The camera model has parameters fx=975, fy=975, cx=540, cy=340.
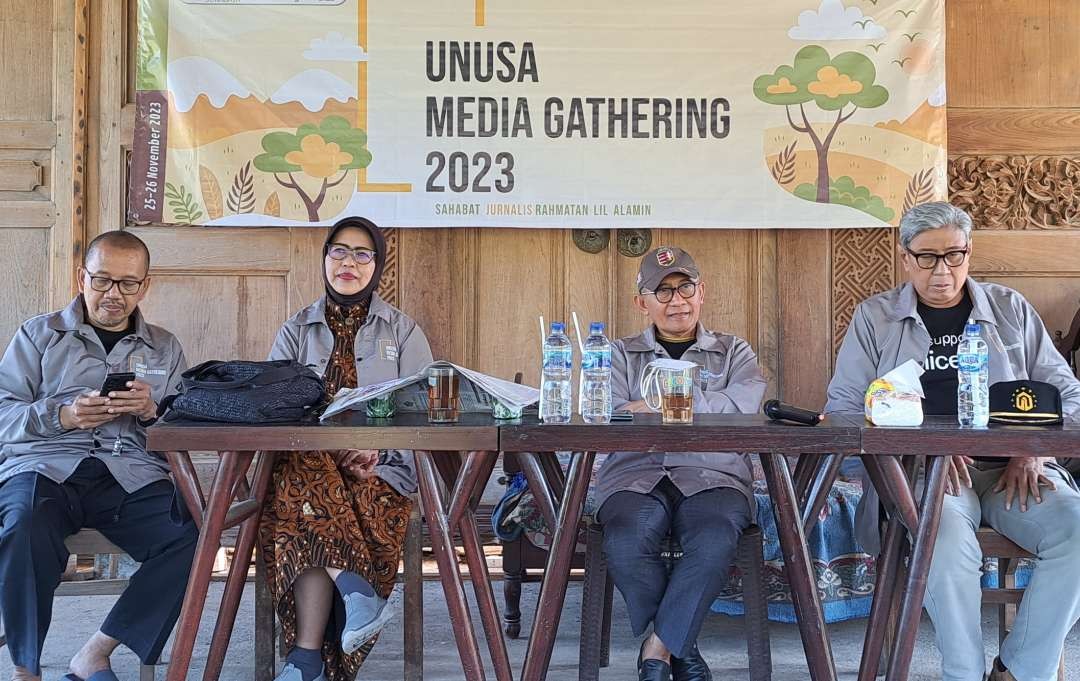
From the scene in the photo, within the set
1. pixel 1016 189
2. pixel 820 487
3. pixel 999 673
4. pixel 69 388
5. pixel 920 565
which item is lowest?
pixel 999 673

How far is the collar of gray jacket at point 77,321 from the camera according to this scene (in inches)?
109

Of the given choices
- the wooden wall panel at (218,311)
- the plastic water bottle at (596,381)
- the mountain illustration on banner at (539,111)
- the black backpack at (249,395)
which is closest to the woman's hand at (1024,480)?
the plastic water bottle at (596,381)

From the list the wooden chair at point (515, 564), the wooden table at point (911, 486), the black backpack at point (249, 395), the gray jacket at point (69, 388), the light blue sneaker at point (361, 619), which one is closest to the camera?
the wooden table at point (911, 486)

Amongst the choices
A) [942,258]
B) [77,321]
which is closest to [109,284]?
[77,321]

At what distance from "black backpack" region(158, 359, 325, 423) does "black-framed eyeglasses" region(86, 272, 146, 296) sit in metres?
0.69

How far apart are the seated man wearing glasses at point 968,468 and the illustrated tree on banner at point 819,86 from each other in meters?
1.07

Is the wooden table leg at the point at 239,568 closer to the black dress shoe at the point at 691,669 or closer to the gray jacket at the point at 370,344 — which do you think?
the gray jacket at the point at 370,344

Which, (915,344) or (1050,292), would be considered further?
(1050,292)

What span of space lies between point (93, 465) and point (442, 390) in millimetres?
1091

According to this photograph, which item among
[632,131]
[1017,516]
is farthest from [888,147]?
[1017,516]

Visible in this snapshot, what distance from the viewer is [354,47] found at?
11.9ft

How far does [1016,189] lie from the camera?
12.4ft

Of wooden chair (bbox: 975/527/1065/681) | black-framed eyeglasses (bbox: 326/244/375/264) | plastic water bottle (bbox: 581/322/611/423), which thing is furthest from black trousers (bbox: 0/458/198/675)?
wooden chair (bbox: 975/527/1065/681)

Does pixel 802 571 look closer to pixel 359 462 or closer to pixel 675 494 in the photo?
pixel 675 494
